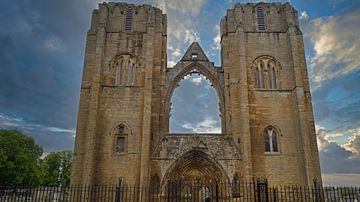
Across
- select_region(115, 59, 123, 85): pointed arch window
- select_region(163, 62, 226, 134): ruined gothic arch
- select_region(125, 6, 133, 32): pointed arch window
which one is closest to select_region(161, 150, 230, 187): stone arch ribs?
select_region(163, 62, 226, 134): ruined gothic arch

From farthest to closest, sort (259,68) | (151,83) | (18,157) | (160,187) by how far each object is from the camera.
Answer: (18,157), (259,68), (151,83), (160,187)

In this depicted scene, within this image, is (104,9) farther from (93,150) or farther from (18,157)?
(18,157)

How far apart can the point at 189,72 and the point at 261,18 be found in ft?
23.4

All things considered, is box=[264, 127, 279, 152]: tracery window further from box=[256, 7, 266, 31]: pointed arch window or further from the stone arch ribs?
box=[256, 7, 266, 31]: pointed arch window

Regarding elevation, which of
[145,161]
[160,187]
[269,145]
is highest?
[269,145]

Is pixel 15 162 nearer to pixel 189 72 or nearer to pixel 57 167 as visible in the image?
pixel 57 167

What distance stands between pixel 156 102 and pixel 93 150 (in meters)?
5.35

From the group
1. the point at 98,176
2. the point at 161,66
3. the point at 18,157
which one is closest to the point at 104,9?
the point at 161,66

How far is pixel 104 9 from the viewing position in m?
23.6

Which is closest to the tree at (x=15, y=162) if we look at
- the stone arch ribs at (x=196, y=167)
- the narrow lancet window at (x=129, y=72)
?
the narrow lancet window at (x=129, y=72)

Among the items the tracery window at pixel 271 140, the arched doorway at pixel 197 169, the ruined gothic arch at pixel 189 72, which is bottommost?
the arched doorway at pixel 197 169

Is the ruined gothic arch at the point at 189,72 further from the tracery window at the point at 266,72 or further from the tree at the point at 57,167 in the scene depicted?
the tree at the point at 57,167

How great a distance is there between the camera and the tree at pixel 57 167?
45.8 m

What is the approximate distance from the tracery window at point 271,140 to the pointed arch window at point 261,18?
8.13 meters
